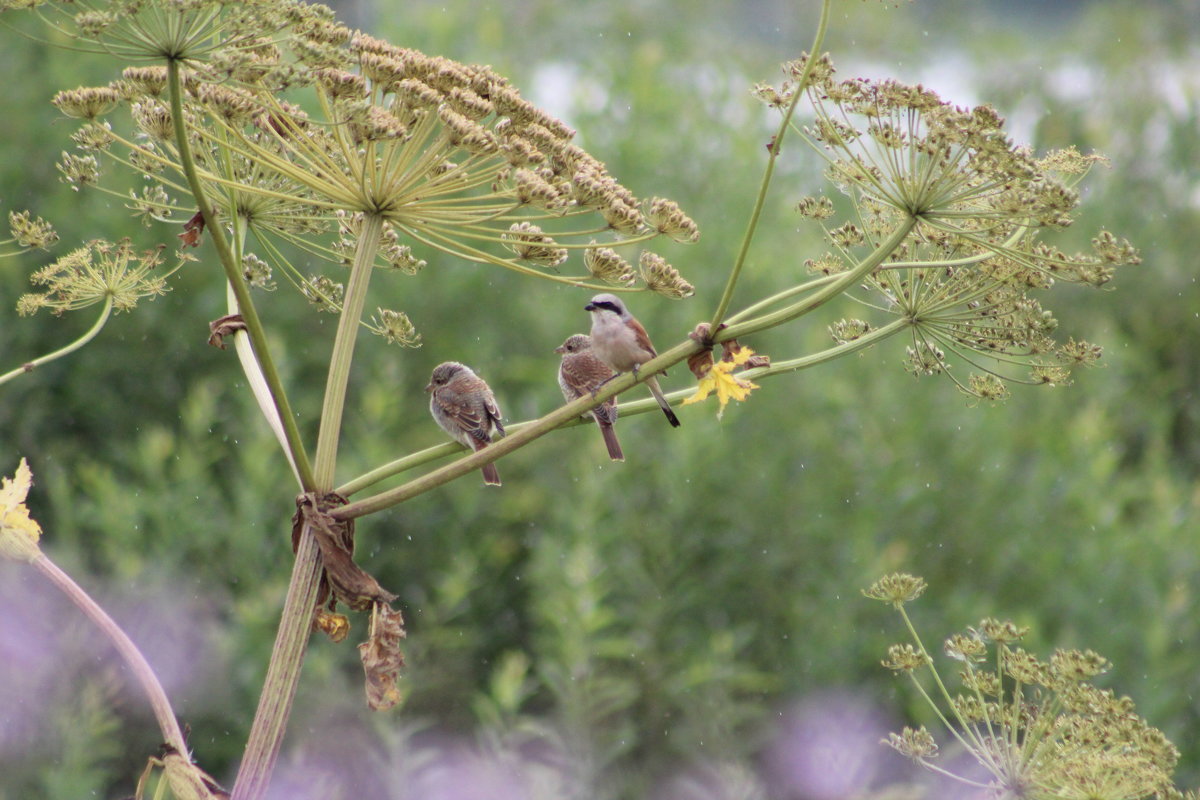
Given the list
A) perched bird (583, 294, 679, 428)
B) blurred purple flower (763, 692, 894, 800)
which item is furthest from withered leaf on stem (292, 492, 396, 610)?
blurred purple flower (763, 692, 894, 800)

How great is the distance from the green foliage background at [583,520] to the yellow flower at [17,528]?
297 cm

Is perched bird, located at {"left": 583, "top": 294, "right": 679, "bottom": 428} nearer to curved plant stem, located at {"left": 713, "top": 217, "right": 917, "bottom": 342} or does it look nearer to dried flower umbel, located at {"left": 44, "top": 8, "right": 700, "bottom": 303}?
dried flower umbel, located at {"left": 44, "top": 8, "right": 700, "bottom": 303}

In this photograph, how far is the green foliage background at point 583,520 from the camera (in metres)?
5.04

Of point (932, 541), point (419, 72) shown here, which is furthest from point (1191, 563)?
point (419, 72)

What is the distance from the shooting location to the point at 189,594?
5230 mm

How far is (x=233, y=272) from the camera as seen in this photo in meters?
1.28

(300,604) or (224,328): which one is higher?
(224,328)

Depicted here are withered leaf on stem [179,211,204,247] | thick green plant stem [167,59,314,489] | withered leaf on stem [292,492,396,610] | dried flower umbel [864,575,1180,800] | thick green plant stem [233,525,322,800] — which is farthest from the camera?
withered leaf on stem [179,211,204,247]

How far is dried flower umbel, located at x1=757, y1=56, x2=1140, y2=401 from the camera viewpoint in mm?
1477

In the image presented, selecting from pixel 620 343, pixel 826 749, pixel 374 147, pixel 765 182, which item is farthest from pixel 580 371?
pixel 826 749

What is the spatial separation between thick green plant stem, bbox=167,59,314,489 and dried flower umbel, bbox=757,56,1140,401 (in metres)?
0.77

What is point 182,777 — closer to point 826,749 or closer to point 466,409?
point 466,409

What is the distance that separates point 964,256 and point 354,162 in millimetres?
915

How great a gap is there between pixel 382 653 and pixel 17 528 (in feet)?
1.49
